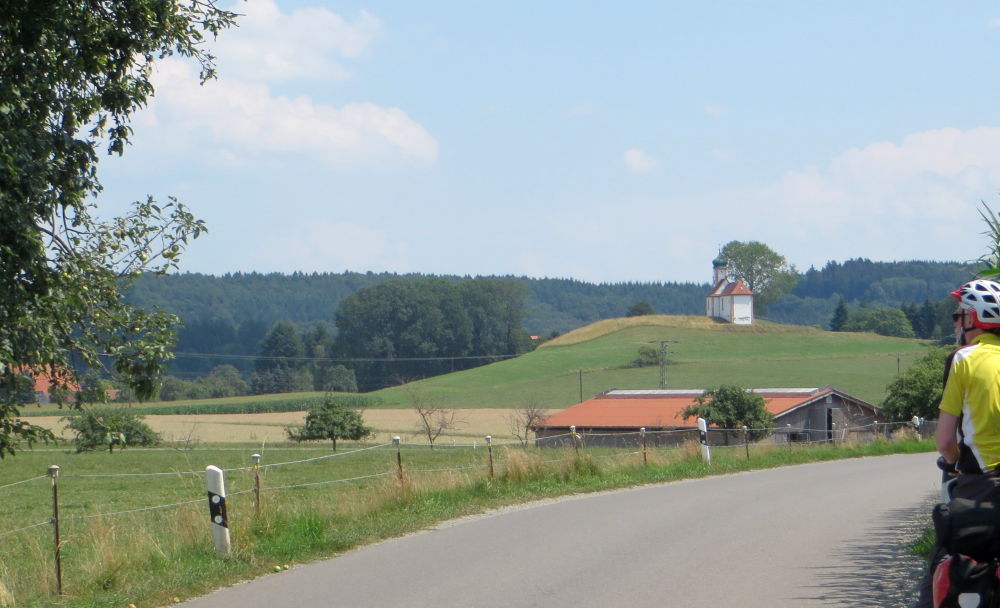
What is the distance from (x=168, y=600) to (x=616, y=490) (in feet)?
36.7

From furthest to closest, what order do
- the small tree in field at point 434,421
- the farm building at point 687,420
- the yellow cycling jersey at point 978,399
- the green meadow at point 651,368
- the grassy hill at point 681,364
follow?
the grassy hill at point 681,364 < the green meadow at point 651,368 < the small tree in field at point 434,421 < the farm building at point 687,420 < the yellow cycling jersey at point 978,399

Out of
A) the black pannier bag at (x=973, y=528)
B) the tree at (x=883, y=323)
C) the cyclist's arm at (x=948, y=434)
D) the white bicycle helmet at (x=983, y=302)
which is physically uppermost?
the tree at (x=883, y=323)

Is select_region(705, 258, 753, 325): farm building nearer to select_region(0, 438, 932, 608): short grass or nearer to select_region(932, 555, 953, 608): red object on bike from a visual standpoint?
select_region(0, 438, 932, 608): short grass

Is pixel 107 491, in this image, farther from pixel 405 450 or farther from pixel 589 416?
pixel 589 416

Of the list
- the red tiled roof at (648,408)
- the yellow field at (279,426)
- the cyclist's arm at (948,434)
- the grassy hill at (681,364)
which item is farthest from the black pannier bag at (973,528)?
the grassy hill at (681,364)

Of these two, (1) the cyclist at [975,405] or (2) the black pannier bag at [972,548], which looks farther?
(1) the cyclist at [975,405]

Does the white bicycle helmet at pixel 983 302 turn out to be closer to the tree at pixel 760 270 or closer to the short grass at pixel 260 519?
the short grass at pixel 260 519

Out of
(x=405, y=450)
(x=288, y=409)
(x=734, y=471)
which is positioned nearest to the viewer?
(x=734, y=471)

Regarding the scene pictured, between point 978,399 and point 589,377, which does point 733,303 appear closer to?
point 589,377

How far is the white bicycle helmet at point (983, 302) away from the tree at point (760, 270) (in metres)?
155

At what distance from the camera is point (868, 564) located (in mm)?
10352

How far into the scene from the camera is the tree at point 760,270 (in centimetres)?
15688

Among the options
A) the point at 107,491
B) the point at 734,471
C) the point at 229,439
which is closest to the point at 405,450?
the point at 229,439

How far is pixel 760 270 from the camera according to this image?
6201 inches
